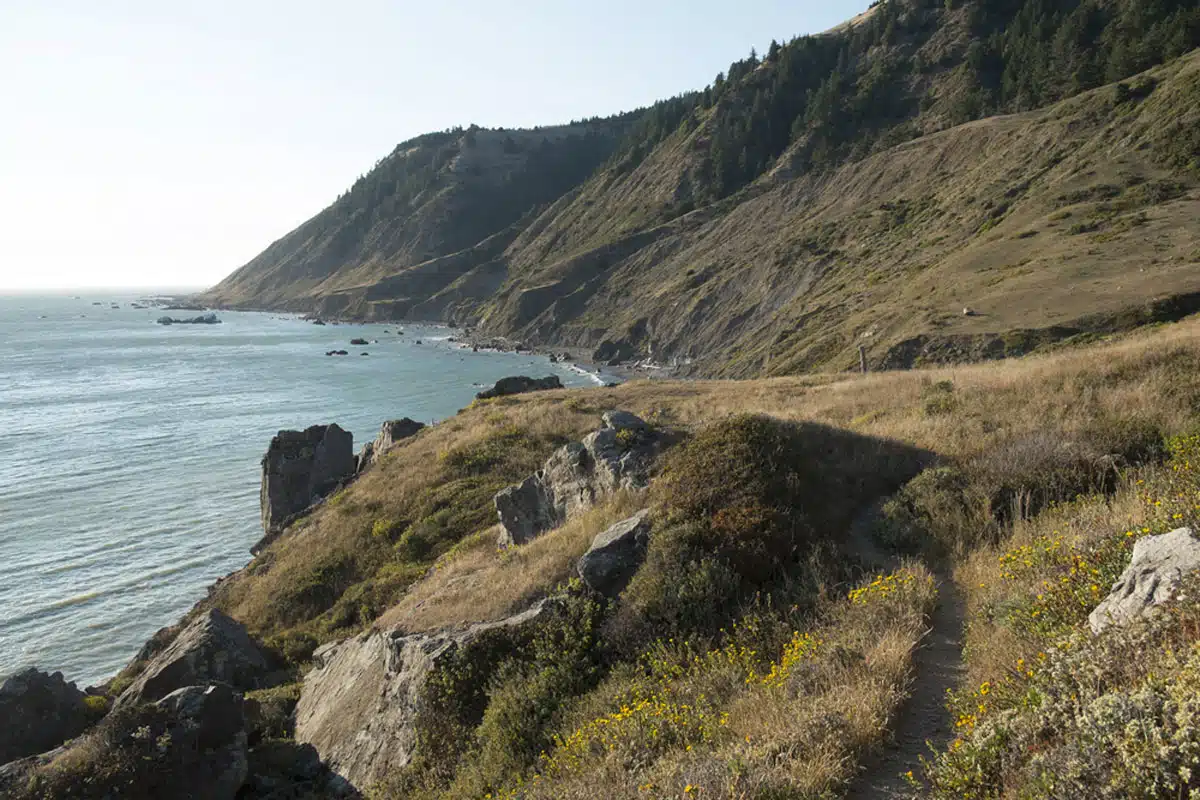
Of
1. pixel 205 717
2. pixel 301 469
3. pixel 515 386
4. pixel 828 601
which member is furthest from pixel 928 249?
pixel 205 717

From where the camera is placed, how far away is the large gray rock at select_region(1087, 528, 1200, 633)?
4.76m

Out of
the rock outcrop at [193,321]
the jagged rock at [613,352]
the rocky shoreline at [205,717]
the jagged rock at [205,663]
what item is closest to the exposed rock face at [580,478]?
the rocky shoreline at [205,717]

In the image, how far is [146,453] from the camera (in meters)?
47.6

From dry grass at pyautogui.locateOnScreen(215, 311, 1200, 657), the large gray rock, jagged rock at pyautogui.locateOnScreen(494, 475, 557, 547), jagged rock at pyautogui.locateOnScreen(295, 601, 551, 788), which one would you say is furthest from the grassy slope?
jagged rock at pyautogui.locateOnScreen(295, 601, 551, 788)

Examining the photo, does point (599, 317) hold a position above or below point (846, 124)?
below

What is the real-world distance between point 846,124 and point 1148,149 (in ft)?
190

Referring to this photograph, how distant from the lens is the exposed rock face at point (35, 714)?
479 inches

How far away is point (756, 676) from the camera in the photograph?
672 cm

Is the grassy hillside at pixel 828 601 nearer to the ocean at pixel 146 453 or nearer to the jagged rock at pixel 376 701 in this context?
the jagged rock at pixel 376 701

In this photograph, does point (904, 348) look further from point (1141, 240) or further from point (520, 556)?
point (520, 556)

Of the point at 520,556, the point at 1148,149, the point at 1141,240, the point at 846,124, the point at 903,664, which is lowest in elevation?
the point at 520,556

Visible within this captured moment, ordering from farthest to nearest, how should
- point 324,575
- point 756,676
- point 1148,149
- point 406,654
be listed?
1. point 1148,149
2. point 324,575
3. point 406,654
4. point 756,676

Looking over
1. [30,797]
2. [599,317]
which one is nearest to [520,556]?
[30,797]

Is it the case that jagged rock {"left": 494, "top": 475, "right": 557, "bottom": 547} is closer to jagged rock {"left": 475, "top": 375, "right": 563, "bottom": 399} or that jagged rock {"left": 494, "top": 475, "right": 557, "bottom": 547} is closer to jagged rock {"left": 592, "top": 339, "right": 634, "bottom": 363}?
jagged rock {"left": 475, "top": 375, "right": 563, "bottom": 399}
